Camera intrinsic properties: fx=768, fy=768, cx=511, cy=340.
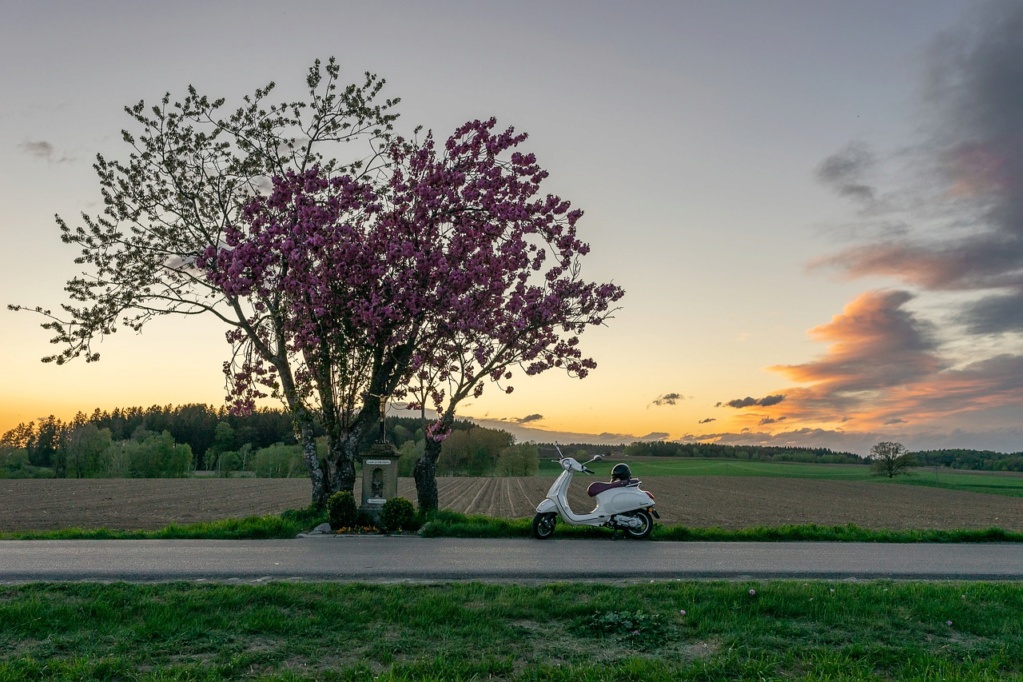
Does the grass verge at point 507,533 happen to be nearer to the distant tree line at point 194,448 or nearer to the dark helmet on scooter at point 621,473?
the dark helmet on scooter at point 621,473

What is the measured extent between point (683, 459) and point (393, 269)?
13532 centimetres

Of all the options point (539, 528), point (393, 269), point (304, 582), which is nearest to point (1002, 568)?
point (539, 528)

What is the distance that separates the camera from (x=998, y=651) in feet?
26.0

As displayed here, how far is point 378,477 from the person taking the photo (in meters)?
18.1

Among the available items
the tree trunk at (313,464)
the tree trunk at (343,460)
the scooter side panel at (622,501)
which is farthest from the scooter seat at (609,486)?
the tree trunk at (313,464)

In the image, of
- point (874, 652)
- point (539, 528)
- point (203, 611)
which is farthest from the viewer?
point (539, 528)

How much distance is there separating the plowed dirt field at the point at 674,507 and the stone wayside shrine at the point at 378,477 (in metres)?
16.5

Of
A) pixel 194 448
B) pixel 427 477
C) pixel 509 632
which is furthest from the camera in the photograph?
pixel 194 448

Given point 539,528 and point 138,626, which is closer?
Answer: point 138,626

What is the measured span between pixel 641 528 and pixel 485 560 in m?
4.47

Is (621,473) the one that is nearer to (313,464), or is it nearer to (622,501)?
(622,501)

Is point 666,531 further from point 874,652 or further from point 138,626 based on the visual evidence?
point 138,626

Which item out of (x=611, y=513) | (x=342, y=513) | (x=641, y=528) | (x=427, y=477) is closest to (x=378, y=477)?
(x=427, y=477)

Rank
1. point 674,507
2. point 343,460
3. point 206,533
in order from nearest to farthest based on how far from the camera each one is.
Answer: point 206,533
point 343,460
point 674,507
